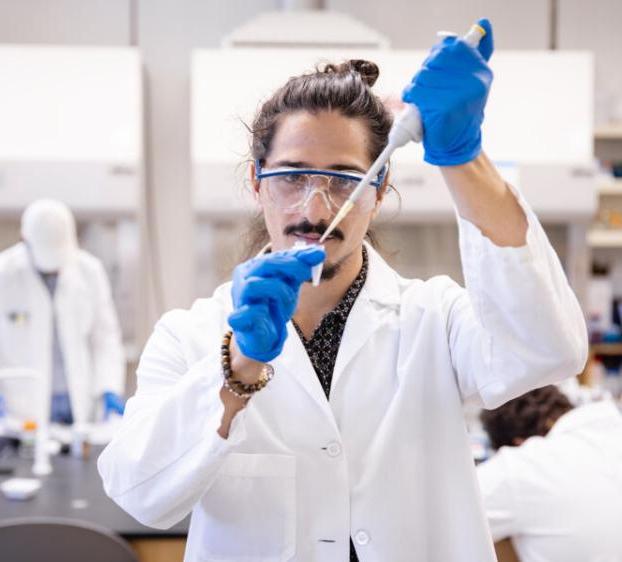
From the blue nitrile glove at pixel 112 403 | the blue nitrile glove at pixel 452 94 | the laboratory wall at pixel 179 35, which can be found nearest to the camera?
the blue nitrile glove at pixel 452 94

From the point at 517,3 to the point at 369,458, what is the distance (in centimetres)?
377

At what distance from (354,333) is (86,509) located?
1.30m

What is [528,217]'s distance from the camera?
3.22 feet

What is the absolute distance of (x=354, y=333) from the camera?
3.94 ft

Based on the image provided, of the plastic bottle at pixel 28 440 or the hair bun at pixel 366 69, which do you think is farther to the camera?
the plastic bottle at pixel 28 440

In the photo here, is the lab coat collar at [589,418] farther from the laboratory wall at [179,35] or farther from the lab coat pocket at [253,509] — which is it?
the laboratory wall at [179,35]

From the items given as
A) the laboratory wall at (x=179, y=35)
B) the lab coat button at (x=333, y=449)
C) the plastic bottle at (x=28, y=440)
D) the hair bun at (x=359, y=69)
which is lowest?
the plastic bottle at (x=28, y=440)

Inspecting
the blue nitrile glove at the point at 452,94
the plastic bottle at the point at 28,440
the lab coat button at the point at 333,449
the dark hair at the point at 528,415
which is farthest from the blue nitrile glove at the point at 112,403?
the blue nitrile glove at the point at 452,94

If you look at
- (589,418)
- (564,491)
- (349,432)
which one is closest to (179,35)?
(589,418)

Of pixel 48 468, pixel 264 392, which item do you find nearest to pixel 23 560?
pixel 48 468

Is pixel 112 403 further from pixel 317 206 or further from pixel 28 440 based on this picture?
pixel 317 206

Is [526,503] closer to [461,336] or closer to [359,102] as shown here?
[461,336]

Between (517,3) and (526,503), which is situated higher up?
(517,3)

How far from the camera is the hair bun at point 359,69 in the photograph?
1237mm
